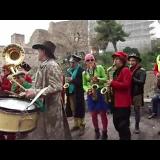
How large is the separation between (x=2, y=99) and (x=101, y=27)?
15.6 meters

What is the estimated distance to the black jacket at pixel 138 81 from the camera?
23.6 ft

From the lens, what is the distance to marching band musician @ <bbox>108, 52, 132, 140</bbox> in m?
5.99

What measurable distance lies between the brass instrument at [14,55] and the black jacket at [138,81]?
2.19 metres

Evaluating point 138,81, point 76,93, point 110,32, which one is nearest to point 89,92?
point 76,93

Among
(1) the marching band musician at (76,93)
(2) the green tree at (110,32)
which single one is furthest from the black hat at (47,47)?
(2) the green tree at (110,32)

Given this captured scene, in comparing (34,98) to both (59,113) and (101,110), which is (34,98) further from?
(101,110)

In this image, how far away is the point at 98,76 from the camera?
23.5 ft

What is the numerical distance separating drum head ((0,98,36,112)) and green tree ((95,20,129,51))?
15.4 metres

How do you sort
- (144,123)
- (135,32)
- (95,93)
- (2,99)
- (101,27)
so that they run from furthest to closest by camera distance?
(135,32) → (101,27) → (144,123) → (95,93) → (2,99)

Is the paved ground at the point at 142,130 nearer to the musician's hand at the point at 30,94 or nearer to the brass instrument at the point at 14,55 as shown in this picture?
the brass instrument at the point at 14,55

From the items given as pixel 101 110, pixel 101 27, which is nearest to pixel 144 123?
pixel 101 110

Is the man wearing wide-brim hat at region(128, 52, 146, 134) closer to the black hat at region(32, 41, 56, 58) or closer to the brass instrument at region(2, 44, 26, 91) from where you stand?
the black hat at region(32, 41, 56, 58)

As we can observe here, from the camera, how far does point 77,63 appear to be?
774 cm

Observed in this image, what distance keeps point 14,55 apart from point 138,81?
234cm
